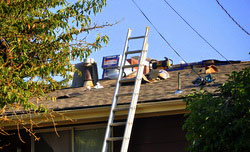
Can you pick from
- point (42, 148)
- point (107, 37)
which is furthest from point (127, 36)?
point (42, 148)

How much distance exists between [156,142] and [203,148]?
9.47 feet

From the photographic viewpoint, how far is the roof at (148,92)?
8938 millimetres

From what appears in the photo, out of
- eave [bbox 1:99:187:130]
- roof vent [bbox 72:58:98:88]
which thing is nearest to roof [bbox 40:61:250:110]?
eave [bbox 1:99:187:130]

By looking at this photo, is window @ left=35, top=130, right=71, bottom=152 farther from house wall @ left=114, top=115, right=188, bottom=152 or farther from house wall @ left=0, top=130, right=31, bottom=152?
house wall @ left=114, top=115, right=188, bottom=152

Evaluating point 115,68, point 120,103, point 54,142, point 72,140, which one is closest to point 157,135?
point 120,103

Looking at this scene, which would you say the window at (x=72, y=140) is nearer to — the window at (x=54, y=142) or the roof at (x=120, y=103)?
the window at (x=54, y=142)

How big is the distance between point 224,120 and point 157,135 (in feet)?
10.3

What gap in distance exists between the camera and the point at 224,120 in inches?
235

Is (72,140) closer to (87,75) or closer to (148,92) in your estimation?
(148,92)

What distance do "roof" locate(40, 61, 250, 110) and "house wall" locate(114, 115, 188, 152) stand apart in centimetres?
52

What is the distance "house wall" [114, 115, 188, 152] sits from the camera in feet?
28.6

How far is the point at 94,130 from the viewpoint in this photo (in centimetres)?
963

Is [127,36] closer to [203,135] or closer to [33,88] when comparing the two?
[33,88]

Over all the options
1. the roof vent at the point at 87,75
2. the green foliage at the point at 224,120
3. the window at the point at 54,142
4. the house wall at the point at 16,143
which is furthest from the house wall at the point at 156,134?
the roof vent at the point at 87,75
